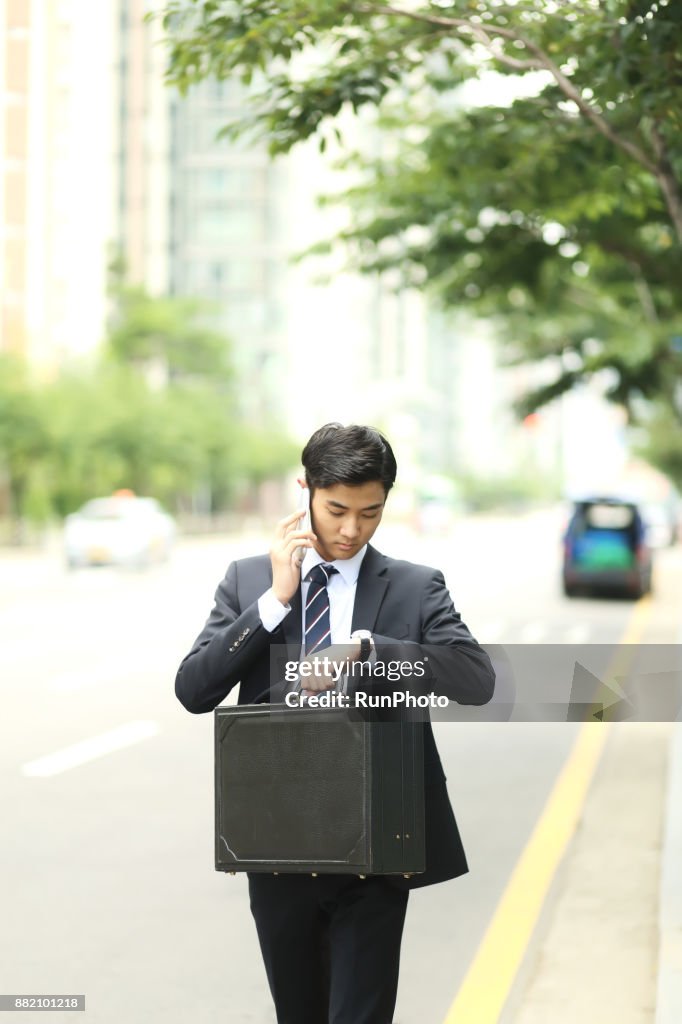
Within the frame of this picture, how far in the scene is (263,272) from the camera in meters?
100

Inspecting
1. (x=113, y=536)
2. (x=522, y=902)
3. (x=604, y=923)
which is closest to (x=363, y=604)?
(x=604, y=923)

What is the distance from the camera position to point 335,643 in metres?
2.96

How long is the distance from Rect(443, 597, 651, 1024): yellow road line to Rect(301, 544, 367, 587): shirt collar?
3.39 feet

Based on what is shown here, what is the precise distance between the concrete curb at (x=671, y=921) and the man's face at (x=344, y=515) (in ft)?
6.33

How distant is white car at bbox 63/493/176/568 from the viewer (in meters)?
31.7

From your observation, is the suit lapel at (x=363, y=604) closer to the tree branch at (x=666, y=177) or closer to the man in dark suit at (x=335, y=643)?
the man in dark suit at (x=335, y=643)

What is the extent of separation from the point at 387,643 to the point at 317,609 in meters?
0.20

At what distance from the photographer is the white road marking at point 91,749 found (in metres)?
8.97

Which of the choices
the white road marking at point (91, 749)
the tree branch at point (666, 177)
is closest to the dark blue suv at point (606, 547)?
the white road marking at point (91, 749)

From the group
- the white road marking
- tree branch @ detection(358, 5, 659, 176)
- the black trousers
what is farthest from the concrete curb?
the white road marking

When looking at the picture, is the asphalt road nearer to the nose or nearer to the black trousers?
the black trousers

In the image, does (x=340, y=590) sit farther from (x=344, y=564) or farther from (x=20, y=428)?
(x=20, y=428)

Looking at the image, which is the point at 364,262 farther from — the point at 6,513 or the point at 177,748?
the point at 6,513

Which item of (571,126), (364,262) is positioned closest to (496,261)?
(364,262)
